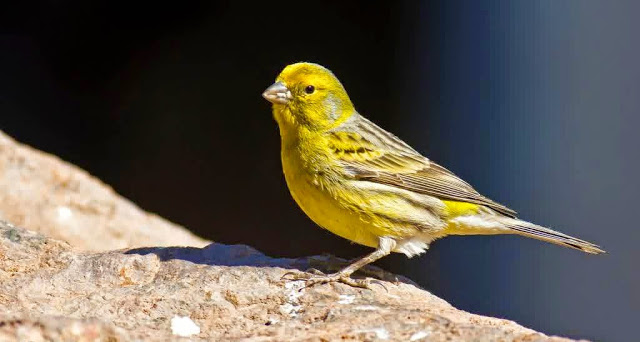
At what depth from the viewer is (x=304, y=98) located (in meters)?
5.70

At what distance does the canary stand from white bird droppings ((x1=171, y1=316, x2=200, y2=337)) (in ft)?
3.58

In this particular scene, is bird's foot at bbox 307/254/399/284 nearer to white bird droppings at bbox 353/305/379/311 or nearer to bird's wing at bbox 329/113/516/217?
bird's wing at bbox 329/113/516/217

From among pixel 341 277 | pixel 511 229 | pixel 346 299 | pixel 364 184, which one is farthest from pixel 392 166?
pixel 346 299

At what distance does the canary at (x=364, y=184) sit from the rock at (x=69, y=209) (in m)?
1.18

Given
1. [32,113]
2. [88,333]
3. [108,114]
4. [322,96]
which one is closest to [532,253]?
[322,96]

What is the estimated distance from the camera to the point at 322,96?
5.81m

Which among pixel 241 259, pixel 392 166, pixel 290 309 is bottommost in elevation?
pixel 290 309

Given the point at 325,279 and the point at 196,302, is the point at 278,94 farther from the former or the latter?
the point at 196,302

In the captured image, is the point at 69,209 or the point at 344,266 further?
the point at 69,209

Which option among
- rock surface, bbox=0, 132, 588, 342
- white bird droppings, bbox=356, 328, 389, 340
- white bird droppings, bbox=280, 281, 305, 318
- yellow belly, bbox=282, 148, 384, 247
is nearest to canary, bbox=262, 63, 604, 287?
yellow belly, bbox=282, 148, 384, 247

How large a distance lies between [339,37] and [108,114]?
282cm

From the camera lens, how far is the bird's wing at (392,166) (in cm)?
557

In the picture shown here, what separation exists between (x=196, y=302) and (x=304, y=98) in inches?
68.1

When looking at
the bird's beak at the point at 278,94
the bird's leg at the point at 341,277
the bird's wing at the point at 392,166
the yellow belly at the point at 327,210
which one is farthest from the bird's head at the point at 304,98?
the bird's leg at the point at 341,277
